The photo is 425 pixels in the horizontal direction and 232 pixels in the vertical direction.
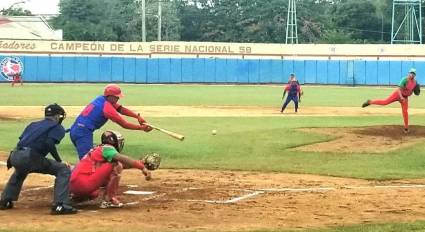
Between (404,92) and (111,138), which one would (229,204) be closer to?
(111,138)

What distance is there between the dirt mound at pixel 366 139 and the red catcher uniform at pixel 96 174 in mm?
8765

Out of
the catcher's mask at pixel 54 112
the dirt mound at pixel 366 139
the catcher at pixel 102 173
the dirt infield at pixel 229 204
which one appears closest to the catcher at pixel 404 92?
the dirt mound at pixel 366 139

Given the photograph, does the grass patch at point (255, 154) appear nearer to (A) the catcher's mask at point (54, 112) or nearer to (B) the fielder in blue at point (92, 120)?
(B) the fielder in blue at point (92, 120)

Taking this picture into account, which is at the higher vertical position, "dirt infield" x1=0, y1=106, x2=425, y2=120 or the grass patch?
"dirt infield" x1=0, y1=106, x2=425, y2=120

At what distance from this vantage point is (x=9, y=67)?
2537 inches

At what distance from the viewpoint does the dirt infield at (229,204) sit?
9.57m

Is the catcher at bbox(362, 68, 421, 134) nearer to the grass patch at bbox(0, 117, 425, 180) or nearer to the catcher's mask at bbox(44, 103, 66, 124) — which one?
the grass patch at bbox(0, 117, 425, 180)

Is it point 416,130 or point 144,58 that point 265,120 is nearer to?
point 416,130

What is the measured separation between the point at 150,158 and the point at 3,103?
91.6 feet

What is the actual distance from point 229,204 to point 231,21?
95250 mm

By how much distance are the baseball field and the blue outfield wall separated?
37.6 meters

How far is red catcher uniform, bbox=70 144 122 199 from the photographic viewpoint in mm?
10828

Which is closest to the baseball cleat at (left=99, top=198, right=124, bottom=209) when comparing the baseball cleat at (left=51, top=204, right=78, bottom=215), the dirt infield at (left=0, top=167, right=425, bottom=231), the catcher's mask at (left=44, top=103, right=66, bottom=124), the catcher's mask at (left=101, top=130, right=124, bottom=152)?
the dirt infield at (left=0, top=167, right=425, bottom=231)

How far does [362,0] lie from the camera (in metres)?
98.0
